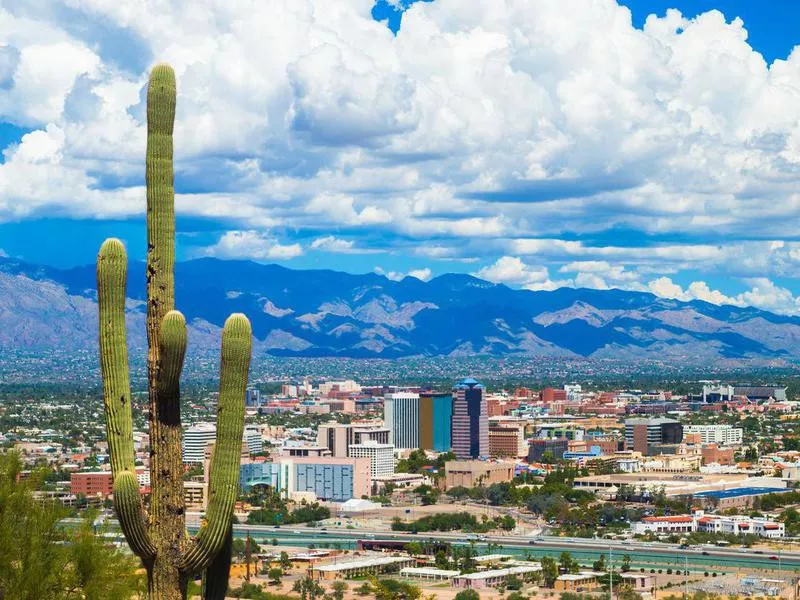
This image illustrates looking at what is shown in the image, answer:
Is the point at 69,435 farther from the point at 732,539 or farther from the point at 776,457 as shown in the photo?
the point at 732,539

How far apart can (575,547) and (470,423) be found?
67098mm

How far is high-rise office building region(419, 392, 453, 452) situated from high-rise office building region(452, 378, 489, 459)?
4.88m

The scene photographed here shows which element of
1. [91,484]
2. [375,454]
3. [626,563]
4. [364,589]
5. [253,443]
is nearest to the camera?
[364,589]

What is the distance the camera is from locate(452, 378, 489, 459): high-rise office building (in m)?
159

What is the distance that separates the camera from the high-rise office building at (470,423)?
522 ft

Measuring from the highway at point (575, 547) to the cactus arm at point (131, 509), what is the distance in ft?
207

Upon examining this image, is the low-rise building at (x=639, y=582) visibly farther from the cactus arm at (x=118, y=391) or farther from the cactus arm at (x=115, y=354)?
the cactus arm at (x=115, y=354)

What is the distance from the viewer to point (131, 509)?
21.2 metres

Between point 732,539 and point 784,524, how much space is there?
19.8 feet

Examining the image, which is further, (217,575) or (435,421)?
(435,421)

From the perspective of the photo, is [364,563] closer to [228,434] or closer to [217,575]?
[217,575]

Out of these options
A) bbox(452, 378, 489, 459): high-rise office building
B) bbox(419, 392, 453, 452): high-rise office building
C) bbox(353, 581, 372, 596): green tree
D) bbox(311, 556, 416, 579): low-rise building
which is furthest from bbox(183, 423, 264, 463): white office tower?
bbox(353, 581, 372, 596): green tree

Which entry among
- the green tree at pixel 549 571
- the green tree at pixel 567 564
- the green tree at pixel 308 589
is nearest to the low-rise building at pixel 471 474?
the green tree at pixel 567 564

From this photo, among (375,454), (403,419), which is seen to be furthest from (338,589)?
(403,419)
